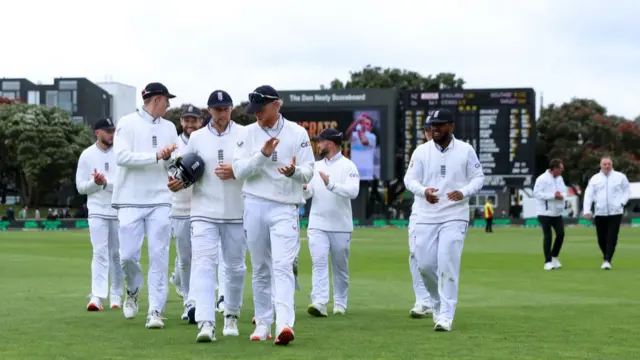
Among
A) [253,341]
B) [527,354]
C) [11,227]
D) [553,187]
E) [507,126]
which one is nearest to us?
[527,354]

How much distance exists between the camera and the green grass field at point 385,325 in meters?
8.97

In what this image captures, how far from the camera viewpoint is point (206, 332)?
31.6 feet

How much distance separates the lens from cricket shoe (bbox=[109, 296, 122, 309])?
13.3 metres

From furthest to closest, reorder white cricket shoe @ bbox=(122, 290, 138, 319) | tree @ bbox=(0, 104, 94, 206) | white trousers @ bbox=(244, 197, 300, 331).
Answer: tree @ bbox=(0, 104, 94, 206)
white cricket shoe @ bbox=(122, 290, 138, 319)
white trousers @ bbox=(244, 197, 300, 331)

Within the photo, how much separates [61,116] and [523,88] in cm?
4347

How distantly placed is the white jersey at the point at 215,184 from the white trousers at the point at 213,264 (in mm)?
111

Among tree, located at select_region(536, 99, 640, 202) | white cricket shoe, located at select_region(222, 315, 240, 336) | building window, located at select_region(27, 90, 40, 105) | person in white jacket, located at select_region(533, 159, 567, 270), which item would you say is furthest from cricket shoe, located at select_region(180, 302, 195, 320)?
building window, located at select_region(27, 90, 40, 105)

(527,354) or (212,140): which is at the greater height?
(212,140)

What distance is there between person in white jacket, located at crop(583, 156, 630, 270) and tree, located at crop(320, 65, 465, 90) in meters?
65.7

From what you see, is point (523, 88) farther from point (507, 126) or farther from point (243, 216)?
point (243, 216)

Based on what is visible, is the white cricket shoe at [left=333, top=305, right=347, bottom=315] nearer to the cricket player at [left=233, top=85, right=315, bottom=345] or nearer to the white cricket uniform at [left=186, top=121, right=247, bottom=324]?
the white cricket uniform at [left=186, top=121, right=247, bottom=324]

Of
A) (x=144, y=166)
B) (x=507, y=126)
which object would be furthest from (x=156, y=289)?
(x=507, y=126)

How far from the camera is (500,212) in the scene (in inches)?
3297

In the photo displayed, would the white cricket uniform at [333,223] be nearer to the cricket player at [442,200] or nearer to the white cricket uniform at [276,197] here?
the cricket player at [442,200]
